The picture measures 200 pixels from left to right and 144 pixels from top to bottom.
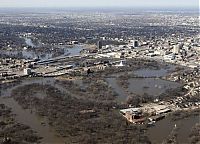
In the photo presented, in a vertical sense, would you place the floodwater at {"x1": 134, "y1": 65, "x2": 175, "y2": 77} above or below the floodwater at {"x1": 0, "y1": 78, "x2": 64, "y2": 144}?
below

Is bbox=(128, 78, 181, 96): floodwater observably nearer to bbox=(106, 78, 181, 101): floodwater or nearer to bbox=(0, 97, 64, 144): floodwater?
bbox=(106, 78, 181, 101): floodwater

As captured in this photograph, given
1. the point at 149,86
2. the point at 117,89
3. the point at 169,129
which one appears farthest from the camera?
the point at 149,86

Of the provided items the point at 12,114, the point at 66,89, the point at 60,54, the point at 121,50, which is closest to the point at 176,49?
the point at 121,50

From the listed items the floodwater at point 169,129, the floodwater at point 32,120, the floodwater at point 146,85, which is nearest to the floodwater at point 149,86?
the floodwater at point 146,85

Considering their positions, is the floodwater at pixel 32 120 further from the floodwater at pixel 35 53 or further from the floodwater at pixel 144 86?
the floodwater at pixel 35 53

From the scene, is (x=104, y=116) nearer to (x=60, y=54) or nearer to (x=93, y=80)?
(x=93, y=80)

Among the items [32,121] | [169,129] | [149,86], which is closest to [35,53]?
[149,86]

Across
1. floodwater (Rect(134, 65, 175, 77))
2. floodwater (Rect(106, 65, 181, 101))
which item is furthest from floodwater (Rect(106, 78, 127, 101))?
floodwater (Rect(134, 65, 175, 77))

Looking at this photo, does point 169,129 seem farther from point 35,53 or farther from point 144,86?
point 35,53
